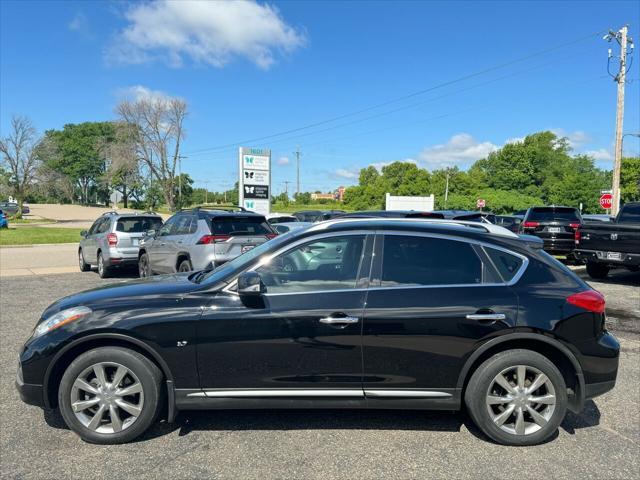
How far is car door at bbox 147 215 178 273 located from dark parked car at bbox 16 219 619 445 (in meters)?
6.10

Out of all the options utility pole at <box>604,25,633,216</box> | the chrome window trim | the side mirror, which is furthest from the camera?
utility pole at <box>604,25,633,216</box>

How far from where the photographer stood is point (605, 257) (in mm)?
10516

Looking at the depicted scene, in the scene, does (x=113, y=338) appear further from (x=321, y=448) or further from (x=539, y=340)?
(x=539, y=340)

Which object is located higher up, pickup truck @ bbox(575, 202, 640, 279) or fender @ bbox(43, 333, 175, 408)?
pickup truck @ bbox(575, 202, 640, 279)

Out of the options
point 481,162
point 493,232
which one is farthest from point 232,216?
point 481,162

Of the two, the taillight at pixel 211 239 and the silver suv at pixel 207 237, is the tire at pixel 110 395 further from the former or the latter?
the taillight at pixel 211 239

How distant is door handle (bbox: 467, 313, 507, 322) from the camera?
3.42m

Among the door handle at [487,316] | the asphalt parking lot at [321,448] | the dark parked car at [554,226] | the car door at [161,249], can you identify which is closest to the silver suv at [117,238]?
the car door at [161,249]

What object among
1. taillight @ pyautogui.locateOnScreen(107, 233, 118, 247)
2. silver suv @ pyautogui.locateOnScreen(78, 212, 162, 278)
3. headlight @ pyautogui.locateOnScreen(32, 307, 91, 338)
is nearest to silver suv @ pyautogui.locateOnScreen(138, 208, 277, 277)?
silver suv @ pyautogui.locateOnScreen(78, 212, 162, 278)

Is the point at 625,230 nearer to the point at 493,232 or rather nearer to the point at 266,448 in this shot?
the point at 493,232

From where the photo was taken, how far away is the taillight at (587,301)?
3.54 m

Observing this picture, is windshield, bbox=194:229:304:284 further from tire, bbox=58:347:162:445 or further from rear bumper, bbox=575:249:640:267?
rear bumper, bbox=575:249:640:267

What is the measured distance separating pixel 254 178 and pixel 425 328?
2009 cm

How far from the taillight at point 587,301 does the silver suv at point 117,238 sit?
9879 mm
